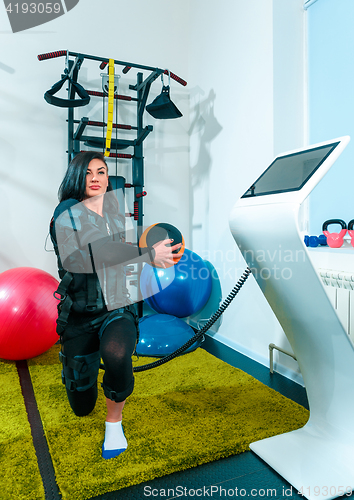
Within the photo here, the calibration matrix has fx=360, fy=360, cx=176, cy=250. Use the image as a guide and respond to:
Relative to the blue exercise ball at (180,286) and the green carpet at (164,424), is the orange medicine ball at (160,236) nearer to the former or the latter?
the green carpet at (164,424)

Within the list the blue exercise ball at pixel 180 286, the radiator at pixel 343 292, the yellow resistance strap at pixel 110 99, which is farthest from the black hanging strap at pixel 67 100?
the radiator at pixel 343 292

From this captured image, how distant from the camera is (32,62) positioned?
2939 millimetres

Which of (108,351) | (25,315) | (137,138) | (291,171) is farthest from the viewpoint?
(137,138)

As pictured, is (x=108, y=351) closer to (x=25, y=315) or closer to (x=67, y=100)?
(x=25, y=315)

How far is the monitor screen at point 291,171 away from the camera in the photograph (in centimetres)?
111

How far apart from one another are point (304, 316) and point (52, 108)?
2696mm

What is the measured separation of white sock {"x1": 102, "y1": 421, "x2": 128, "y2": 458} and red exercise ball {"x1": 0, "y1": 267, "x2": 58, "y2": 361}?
3.30ft

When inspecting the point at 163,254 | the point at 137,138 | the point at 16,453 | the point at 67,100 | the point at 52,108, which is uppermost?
the point at 52,108

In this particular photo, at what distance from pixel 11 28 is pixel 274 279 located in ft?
9.81

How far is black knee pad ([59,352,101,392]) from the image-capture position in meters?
1.57

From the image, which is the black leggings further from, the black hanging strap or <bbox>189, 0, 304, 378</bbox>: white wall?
the black hanging strap

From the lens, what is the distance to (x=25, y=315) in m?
2.21

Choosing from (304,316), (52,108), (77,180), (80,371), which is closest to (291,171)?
(304,316)

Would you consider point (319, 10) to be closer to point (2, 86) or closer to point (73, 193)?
point (73, 193)
